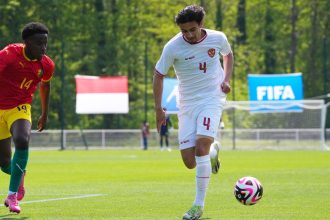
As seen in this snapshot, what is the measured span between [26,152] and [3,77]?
3.11 feet

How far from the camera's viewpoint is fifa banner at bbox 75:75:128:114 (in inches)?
1731

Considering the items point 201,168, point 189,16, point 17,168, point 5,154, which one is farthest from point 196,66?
point 5,154

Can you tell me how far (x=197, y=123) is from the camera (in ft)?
36.2

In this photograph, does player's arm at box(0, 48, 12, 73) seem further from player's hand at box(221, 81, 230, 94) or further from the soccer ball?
the soccer ball

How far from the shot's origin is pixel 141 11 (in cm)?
6556

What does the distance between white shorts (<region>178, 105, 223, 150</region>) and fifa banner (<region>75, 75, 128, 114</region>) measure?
32.6 metres

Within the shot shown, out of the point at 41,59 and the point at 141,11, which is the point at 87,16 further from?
the point at 41,59

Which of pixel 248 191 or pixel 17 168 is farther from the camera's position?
pixel 17 168

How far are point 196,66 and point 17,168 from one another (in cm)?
246

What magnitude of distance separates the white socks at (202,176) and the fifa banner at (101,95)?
3294cm

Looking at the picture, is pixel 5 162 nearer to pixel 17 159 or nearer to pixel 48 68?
pixel 17 159

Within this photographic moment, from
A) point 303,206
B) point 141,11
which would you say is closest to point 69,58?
point 141,11

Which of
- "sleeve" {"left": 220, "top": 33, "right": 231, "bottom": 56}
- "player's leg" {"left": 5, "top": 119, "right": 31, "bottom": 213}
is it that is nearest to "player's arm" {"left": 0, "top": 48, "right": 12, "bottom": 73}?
"player's leg" {"left": 5, "top": 119, "right": 31, "bottom": 213}

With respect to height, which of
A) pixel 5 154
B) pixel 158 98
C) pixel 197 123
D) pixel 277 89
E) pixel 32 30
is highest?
pixel 32 30
